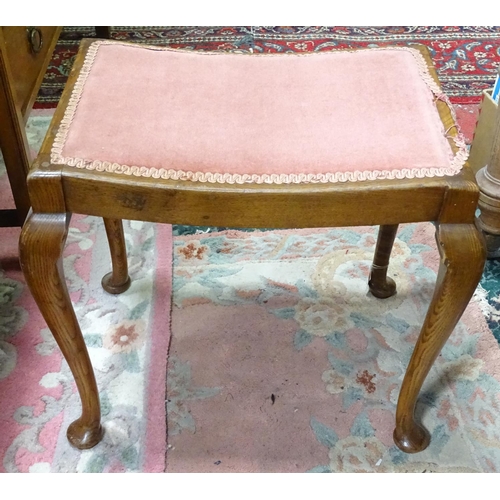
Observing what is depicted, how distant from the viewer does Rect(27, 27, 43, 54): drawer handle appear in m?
1.19

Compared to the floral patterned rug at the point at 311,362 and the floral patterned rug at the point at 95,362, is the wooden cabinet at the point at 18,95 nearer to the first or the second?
the floral patterned rug at the point at 95,362

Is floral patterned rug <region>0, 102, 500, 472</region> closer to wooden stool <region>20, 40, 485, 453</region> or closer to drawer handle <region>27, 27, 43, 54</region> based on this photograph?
wooden stool <region>20, 40, 485, 453</region>

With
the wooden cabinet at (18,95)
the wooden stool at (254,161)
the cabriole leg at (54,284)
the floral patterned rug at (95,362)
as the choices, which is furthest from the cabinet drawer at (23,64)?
the cabriole leg at (54,284)

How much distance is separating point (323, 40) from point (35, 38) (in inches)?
38.9

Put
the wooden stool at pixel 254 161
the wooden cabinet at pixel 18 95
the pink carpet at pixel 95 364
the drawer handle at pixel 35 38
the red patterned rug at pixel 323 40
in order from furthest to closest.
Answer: the red patterned rug at pixel 323 40, the drawer handle at pixel 35 38, the wooden cabinet at pixel 18 95, the pink carpet at pixel 95 364, the wooden stool at pixel 254 161

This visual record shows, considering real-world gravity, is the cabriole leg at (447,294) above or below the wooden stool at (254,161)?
below

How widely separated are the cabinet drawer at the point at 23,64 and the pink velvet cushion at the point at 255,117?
345mm

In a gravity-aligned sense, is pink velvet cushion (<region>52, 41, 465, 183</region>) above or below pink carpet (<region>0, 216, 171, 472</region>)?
above

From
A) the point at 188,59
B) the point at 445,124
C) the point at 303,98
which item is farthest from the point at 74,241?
the point at 445,124

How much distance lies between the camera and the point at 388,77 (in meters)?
0.80

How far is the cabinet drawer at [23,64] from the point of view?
1108 millimetres

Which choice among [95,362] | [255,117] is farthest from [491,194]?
[95,362]

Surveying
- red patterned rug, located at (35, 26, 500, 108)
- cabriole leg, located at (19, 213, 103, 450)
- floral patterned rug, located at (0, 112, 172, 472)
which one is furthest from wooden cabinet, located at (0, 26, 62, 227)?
red patterned rug, located at (35, 26, 500, 108)

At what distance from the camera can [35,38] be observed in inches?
47.7
